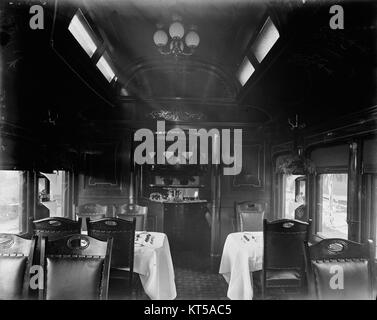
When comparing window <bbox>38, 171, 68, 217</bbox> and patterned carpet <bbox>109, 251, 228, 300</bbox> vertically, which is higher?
window <bbox>38, 171, 68, 217</bbox>

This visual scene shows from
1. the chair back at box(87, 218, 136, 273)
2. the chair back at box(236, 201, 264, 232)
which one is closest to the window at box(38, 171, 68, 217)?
the chair back at box(87, 218, 136, 273)

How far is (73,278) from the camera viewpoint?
1.98 m

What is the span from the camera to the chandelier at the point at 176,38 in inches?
131

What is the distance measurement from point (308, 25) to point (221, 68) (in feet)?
9.13

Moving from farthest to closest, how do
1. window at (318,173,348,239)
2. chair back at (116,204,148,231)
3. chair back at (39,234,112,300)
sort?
A: chair back at (116,204,148,231)
window at (318,173,348,239)
chair back at (39,234,112,300)

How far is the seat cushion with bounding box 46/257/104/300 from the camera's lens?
1.95m

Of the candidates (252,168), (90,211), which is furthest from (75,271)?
(252,168)

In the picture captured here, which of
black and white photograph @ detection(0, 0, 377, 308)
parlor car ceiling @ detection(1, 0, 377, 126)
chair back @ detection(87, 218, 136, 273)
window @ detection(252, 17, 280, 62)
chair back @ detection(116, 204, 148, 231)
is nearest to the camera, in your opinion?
black and white photograph @ detection(0, 0, 377, 308)

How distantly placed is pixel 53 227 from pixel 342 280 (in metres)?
2.57

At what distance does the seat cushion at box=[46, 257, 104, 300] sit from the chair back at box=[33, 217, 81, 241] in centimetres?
101

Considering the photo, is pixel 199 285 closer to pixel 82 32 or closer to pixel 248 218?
pixel 248 218

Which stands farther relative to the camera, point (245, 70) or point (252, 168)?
point (252, 168)

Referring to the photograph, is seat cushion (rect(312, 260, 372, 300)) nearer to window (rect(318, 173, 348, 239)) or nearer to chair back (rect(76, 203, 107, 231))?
window (rect(318, 173, 348, 239))

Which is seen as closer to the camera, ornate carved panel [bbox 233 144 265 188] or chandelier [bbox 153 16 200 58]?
chandelier [bbox 153 16 200 58]
